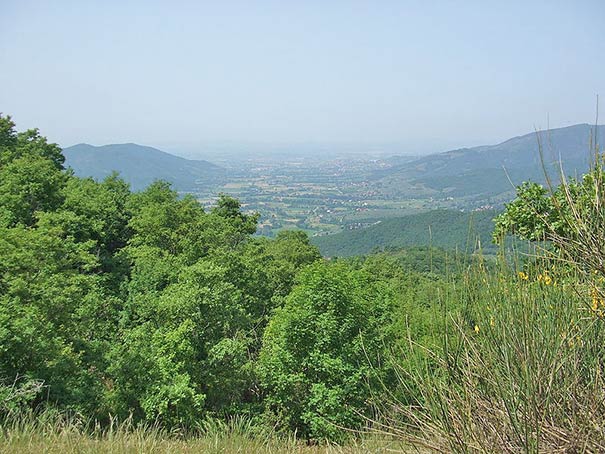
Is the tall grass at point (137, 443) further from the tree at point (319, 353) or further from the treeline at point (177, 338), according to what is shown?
the tree at point (319, 353)

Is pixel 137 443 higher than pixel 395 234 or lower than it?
higher

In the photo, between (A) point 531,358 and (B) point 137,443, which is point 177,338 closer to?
(B) point 137,443

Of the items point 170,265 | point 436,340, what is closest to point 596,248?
point 436,340

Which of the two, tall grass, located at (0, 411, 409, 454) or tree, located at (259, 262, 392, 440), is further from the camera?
tree, located at (259, 262, 392, 440)

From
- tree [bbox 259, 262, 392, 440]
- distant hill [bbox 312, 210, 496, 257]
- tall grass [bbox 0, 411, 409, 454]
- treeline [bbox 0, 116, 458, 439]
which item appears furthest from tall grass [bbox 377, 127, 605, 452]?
distant hill [bbox 312, 210, 496, 257]

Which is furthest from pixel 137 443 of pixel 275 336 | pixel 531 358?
pixel 275 336

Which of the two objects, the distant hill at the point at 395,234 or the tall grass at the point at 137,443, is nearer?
the tall grass at the point at 137,443

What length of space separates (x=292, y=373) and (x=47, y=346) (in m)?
6.31

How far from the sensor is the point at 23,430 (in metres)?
3.85

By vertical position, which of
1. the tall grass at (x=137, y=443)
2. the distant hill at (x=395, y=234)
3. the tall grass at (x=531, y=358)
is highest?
the tall grass at (x=531, y=358)

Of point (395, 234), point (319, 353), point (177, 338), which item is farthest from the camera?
point (395, 234)

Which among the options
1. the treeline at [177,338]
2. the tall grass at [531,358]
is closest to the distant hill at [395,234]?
the treeline at [177,338]

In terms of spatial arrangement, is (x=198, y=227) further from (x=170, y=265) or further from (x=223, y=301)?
(x=223, y=301)

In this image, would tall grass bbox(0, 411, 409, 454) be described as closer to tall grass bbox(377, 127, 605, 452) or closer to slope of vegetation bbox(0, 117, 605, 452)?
slope of vegetation bbox(0, 117, 605, 452)
